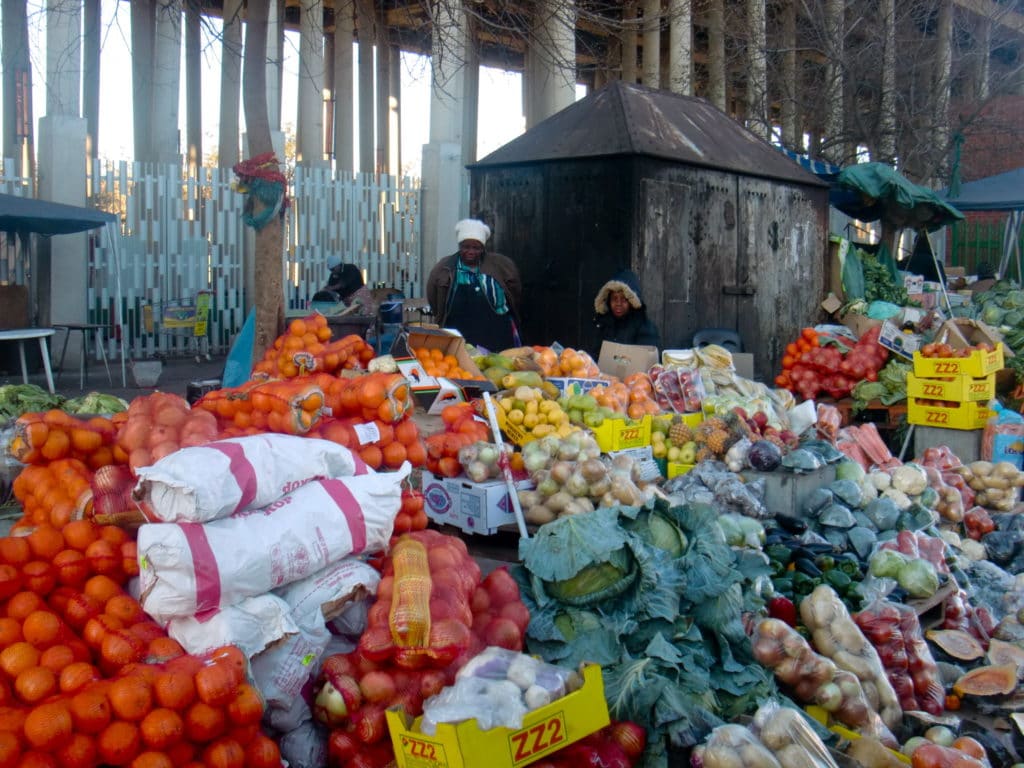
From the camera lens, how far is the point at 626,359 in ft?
26.0

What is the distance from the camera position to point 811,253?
13.0m

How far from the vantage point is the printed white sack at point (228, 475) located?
301 centimetres

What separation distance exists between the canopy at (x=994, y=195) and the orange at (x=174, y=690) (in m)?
17.9

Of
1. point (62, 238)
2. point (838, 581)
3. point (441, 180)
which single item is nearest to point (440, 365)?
point (838, 581)

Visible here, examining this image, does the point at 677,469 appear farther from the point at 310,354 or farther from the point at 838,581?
the point at 310,354

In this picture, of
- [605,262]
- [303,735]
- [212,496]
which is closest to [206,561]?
[212,496]

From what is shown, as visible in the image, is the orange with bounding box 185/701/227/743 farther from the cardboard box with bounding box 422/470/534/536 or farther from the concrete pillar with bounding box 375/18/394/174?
the concrete pillar with bounding box 375/18/394/174

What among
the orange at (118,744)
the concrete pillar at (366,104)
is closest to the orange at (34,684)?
the orange at (118,744)

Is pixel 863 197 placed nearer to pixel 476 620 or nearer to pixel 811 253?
pixel 811 253

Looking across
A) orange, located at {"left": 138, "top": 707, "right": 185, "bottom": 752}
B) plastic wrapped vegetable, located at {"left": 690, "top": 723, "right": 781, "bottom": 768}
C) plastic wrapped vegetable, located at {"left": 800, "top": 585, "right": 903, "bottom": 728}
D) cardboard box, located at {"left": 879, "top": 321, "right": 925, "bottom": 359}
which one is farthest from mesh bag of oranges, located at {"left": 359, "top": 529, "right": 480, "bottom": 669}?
cardboard box, located at {"left": 879, "top": 321, "right": 925, "bottom": 359}

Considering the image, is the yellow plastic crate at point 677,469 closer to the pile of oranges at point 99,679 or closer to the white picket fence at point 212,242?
the pile of oranges at point 99,679

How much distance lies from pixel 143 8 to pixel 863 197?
1506 centimetres

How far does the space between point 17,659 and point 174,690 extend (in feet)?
1.69

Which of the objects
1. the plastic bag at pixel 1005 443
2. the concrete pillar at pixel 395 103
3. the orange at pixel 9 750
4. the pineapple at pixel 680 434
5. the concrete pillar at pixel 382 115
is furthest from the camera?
the concrete pillar at pixel 395 103
